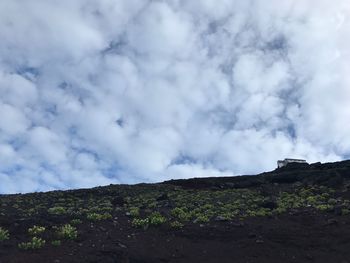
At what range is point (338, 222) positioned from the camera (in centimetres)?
2739

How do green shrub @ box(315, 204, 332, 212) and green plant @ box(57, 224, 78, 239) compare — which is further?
green shrub @ box(315, 204, 332, 212)

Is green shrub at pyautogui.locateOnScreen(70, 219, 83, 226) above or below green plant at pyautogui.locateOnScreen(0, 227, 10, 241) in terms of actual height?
above

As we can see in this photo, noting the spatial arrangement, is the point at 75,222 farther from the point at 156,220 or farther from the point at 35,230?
the point at 156,220

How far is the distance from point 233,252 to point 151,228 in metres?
5.01

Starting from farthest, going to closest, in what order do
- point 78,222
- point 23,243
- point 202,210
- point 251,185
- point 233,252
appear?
point 251,185
point 202,210
point 78,222
point 233,252
point 23,243

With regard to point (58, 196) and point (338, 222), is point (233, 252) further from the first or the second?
point (58, 196)

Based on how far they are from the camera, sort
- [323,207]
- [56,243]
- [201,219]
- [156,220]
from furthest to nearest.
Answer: [323,207]
[201,219]
[156,220]
[56,243]

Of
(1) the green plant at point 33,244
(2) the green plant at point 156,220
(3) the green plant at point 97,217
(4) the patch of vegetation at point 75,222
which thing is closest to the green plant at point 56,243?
(1) the green plant at point 33,244

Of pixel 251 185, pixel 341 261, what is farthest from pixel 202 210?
pixel 251 185

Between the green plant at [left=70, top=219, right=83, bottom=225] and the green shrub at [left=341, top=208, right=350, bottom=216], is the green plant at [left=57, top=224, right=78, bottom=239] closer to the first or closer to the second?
the green plant at [left=70, top=219, right=83, bottom=225]

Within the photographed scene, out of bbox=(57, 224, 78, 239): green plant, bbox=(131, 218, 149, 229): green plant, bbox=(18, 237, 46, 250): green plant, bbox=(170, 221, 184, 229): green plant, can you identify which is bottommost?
bbox=(18, 237, 46, 250): green plant

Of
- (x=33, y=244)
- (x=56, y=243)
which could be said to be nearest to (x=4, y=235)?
(x=33, y=244)

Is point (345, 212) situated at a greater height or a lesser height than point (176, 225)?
greater

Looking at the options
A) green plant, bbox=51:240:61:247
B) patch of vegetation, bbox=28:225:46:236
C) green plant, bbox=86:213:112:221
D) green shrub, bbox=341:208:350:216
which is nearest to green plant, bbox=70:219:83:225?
green plant, bbox=86:213:112:221
